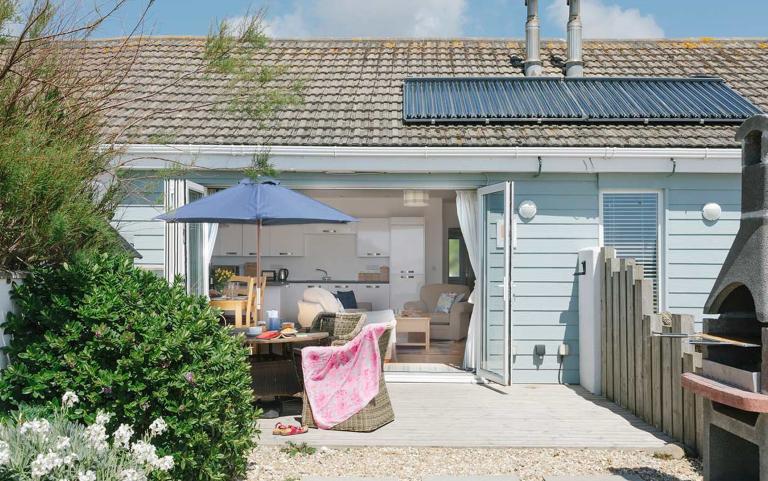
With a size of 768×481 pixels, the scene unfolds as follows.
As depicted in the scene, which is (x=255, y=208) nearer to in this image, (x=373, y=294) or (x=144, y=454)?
(x=144, y=454)

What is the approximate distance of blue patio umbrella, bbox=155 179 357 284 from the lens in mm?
6117

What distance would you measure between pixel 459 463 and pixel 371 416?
3.54ft

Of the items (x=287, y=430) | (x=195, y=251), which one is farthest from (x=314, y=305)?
(x=287, y=430)

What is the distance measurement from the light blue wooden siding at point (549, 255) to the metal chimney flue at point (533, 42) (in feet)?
8.19

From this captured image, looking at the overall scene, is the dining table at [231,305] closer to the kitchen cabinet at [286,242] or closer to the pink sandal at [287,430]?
the pink sandal at [287,430]

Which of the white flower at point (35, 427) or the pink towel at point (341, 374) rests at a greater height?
the white flower at point (35, 427)

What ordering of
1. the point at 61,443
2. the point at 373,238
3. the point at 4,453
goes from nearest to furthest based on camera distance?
the point at 4,453, the point at 61,443, the point at 373,238

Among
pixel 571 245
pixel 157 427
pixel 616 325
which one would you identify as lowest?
pixel 157 427

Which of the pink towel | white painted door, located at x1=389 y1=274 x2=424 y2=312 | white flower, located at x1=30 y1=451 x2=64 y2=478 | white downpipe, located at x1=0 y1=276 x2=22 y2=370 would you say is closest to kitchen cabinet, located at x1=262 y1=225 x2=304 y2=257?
white painted door, located at x1=389 y1=274 x2=424 y2=312

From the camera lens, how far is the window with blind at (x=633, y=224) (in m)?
8.23

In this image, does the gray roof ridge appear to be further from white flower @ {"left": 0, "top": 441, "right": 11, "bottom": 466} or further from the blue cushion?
white flower @ {"left": 0, "top": 441, "right": 11, "bottom": 466}

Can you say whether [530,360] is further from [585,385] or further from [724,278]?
[724,278]

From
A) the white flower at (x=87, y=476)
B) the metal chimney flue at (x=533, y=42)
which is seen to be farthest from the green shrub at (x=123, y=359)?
the metal chimney flue at (x=533, y=42)

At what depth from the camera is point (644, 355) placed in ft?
20.1
